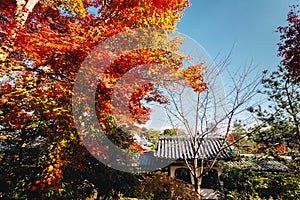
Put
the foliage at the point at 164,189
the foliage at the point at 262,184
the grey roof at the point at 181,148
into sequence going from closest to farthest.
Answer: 1. the foliage at the point at 164,189
2. the foliage at the point at 262,184
3. the grey roof at the point at 181,148

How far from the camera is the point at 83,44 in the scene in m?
4.92

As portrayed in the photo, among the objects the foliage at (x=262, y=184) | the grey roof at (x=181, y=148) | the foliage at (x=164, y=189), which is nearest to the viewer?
the foliage at (x=164, y=189)

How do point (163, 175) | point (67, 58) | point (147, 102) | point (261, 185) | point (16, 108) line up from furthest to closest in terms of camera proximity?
point (261, 185), point (147, 102), point (163, 175), point (67, 58), point (16, 108)

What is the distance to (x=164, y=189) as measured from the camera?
5.18 metres

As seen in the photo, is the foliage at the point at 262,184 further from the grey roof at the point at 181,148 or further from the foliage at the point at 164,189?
the foliage at the point at 164,189

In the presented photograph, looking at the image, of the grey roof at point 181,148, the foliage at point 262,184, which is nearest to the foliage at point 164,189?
the foliage at point 262,184

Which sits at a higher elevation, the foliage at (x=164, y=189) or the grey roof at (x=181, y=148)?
the grey roof at (x=181, y=148)

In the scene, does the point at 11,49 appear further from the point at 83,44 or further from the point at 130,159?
the point at 130,159

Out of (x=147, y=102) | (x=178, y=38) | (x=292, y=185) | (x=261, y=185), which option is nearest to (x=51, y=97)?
(x=147, y=102)

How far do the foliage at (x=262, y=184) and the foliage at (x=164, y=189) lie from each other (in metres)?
3.01

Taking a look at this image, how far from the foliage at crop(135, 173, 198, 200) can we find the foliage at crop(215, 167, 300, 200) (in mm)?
3005

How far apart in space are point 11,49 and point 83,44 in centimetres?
174

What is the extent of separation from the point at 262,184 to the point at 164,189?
16.3 feet

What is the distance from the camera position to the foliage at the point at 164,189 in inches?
194
